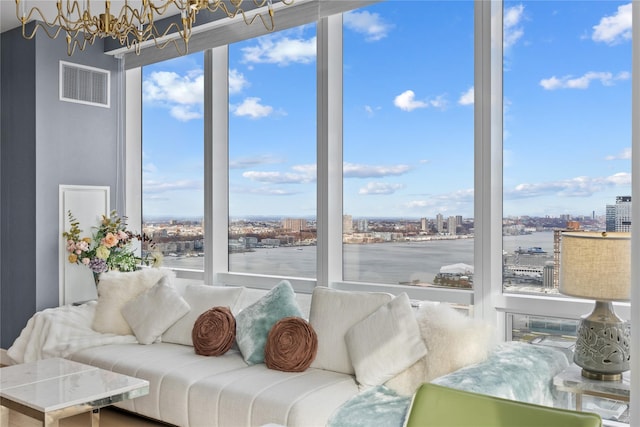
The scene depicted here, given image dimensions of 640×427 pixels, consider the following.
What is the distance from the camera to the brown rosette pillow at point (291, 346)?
3.41 metres

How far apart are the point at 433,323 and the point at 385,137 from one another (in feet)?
4.65

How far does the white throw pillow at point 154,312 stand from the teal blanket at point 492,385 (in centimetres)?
169

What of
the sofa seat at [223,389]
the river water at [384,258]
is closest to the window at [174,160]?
the river water at [384,258]

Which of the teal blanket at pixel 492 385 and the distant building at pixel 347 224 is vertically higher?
the distant building at pixel 347 224

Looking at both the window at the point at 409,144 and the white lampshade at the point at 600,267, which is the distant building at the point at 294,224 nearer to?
the window at the point at 409,144

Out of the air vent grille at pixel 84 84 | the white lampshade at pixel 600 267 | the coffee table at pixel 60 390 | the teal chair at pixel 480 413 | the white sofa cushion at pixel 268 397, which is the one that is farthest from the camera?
the air vent grille at pixel 84 84

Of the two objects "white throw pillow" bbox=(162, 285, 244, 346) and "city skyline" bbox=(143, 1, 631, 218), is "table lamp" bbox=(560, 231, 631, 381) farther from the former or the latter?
"white throw pillow" bbox=(162, 285, 244, 346)

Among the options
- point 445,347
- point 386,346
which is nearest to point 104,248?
point 386,346

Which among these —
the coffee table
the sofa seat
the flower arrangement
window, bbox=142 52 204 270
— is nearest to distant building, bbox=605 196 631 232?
the sofa seat

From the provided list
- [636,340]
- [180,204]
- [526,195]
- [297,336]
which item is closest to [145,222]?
[180,204]

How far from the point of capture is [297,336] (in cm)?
346

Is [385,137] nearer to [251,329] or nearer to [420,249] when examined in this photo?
[420,249]

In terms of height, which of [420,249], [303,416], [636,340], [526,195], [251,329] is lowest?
[303,416]

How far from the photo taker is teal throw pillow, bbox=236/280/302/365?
3.63 meters
